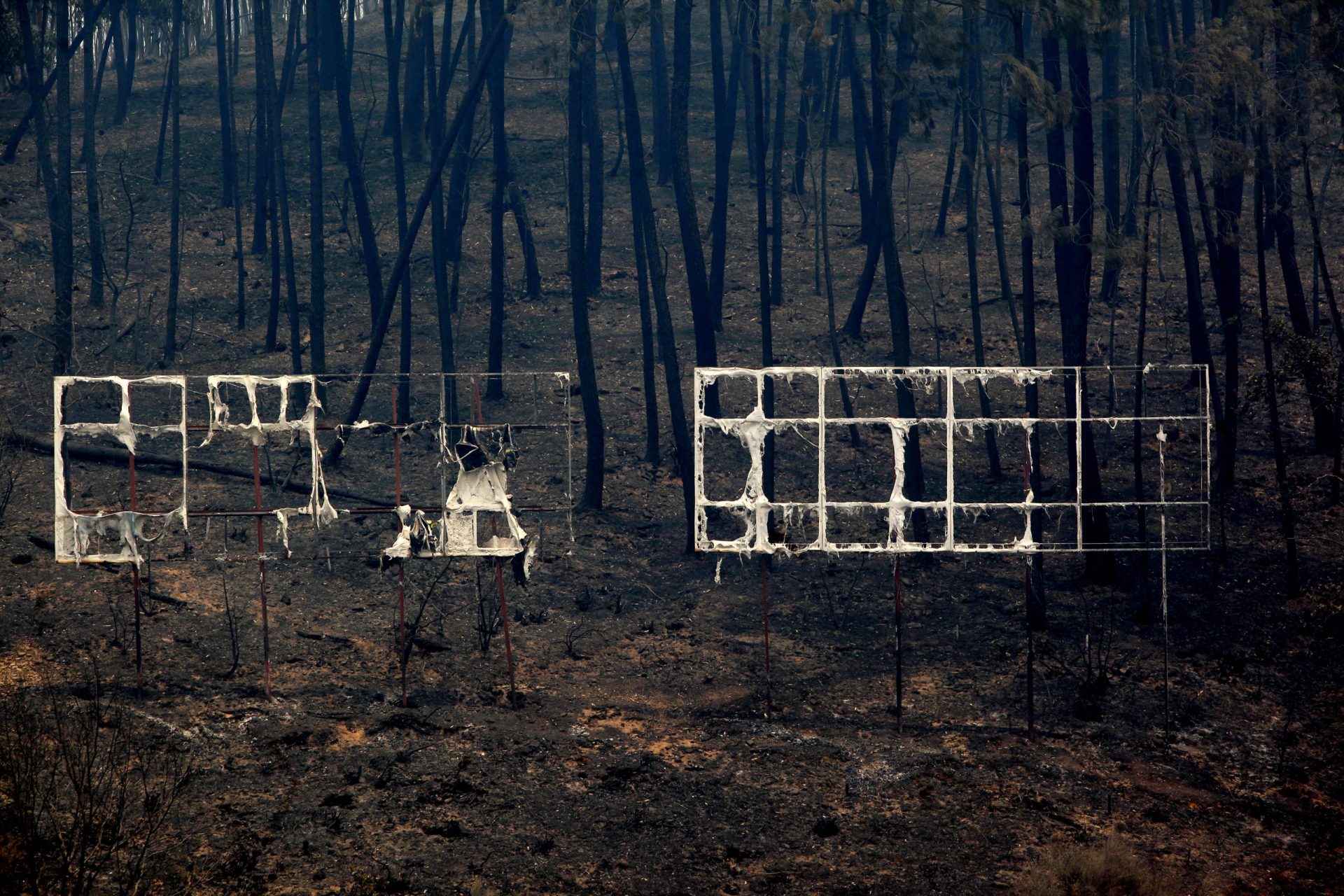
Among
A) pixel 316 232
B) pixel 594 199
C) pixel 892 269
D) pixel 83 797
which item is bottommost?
pixel 83 797

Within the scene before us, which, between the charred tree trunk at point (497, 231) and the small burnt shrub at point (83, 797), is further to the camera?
the charred tree trunk at point (497, 231)

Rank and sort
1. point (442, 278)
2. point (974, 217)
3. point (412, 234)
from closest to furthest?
1. point (412, 234)
2. point (974, 217)
3. point (442, 278)

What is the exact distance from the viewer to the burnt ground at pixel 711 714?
1259 cm

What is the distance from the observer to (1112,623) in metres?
18.8

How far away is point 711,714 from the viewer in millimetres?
16125

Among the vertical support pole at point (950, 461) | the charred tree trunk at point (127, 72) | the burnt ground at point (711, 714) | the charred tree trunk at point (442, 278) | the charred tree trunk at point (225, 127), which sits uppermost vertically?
the charred tree trunk at point (127, 72)

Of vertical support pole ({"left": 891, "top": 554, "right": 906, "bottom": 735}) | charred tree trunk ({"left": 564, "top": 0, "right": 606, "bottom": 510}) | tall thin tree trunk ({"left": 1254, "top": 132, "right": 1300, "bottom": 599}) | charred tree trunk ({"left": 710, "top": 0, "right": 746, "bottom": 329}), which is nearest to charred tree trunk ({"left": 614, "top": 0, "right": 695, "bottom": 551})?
charred tree trunk ({"left": 564, "top": 0, "right": 606, "bottom": 510})

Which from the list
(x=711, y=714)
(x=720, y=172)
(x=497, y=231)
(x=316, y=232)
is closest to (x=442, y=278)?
(x=497, y=231)

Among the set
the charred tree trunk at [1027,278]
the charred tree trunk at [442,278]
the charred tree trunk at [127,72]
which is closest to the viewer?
the charred tree trunk at [1027,278]

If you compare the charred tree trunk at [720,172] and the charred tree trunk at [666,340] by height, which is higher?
the charred tree trunk at [720,172]

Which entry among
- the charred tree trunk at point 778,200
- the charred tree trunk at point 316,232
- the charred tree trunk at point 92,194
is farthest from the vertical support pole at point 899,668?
the charred tree trunk at point 92,194

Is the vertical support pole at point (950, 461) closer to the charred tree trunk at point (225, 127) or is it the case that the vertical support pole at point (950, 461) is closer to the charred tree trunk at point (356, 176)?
the charred tree trunk at point (356, 176)

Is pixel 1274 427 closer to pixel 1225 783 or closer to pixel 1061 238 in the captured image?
pixel 1061 238

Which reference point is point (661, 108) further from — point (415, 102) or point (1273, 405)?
point (1273, 405)
